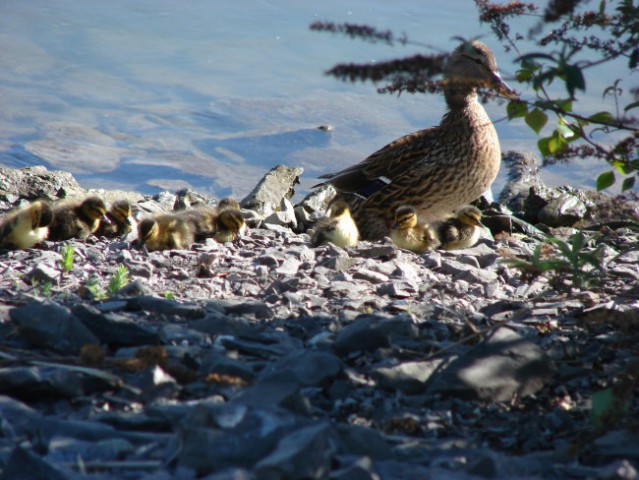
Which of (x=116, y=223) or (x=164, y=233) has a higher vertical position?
(x=164, y=233)

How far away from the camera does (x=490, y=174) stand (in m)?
6.82

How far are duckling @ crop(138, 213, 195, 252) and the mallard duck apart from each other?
59.7 inches

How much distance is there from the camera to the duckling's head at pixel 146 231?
18.6 feet

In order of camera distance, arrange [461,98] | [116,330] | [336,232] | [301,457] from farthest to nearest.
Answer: [461,98] < [336,232] < [116,330] < [301,457]

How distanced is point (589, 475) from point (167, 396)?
48.6 inches

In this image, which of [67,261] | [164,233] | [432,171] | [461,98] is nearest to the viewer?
[67,261]

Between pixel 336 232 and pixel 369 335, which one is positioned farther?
pixel 336 232

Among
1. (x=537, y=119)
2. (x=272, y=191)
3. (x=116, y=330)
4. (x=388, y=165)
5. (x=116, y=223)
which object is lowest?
(x=272, y=191)

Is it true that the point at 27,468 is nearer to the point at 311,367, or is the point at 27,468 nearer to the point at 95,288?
the point at 311,367

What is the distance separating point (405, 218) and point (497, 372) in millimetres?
3299

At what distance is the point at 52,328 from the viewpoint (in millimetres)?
3096

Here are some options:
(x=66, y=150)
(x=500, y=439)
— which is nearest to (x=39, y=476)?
(x=500, y=439)

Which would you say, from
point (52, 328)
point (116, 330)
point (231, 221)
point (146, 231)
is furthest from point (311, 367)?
point (231, 221)

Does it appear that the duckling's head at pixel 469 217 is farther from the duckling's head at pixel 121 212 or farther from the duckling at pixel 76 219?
the duckling at pixel 76 219
